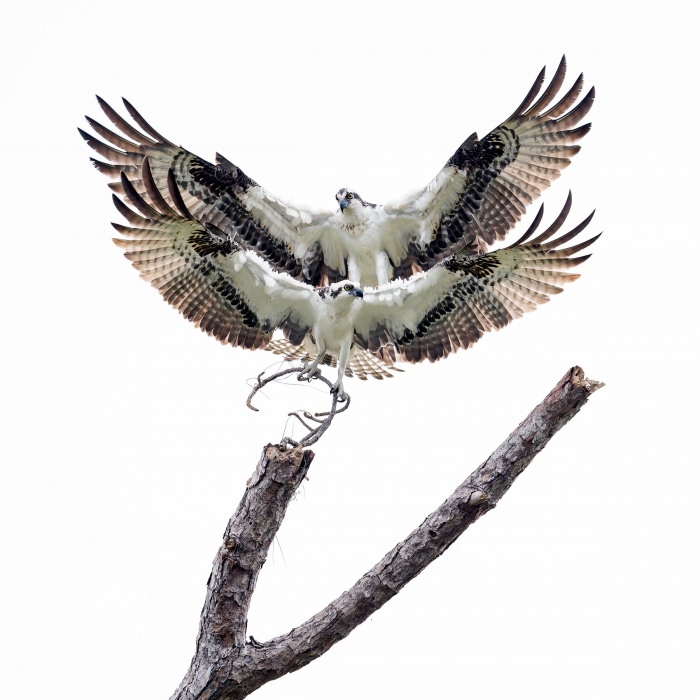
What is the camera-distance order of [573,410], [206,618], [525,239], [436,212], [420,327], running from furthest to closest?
[436,212]
[420,327]
[525,239]
[206,618]
[573,410]

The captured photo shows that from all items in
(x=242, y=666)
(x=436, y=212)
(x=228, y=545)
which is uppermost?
(x=436, y=212)

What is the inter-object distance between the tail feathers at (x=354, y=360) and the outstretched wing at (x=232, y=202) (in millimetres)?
956

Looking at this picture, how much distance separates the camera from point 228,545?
561 cm

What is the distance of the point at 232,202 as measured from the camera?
8.07 metres

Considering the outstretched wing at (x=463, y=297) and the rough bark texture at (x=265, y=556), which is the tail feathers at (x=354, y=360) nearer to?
the outstretched wing at (x=463, y=297)

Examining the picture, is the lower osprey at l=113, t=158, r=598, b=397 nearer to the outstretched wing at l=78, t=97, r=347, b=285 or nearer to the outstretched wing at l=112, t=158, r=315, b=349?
the outstretched wing at l=112, t=158, r=315, b=349

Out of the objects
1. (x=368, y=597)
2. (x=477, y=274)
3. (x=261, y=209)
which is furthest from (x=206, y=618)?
(x=261, y=209)

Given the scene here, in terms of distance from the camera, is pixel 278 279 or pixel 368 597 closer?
pixel 368 597

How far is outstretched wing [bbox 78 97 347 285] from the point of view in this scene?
26.0ft

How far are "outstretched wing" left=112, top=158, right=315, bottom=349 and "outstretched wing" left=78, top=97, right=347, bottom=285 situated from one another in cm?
118

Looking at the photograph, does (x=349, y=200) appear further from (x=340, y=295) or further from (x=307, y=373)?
(x=307, y=373)

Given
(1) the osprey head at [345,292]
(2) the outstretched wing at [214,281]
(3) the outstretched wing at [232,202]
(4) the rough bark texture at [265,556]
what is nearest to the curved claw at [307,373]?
(2) the outstretched wing at [214,281]

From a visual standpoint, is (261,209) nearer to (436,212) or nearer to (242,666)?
(436,212)

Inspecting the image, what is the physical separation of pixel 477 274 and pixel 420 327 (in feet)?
1.89
